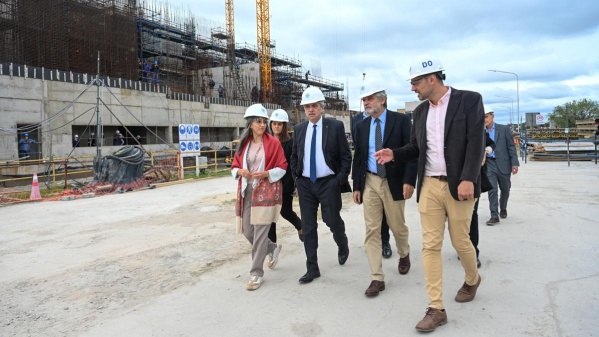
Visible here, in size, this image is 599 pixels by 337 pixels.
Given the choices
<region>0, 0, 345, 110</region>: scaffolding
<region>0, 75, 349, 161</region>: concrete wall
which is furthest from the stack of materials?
<region>0, 0, 345, 110</region>: scaffolding

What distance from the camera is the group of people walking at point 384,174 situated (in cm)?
295

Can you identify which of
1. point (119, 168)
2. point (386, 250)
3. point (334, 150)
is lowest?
point (386, 250)

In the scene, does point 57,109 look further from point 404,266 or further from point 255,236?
point 404,266

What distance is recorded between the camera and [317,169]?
3.98 meters

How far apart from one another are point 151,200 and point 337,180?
7.44 meters

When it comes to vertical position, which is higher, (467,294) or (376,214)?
(376,214)

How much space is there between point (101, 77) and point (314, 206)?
23.2 metres

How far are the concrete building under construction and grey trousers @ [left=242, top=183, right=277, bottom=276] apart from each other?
39.2 ft

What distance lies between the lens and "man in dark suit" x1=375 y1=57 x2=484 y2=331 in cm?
288

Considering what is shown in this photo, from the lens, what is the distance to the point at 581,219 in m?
6.17

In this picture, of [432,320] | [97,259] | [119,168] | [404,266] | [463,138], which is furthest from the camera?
[119,168]

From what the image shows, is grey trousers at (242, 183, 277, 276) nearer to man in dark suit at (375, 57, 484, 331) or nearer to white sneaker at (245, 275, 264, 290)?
white sneaker at (245, 275, 264, 290)

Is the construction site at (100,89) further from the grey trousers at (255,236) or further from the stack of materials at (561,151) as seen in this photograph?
the stack of materials at (561,151)

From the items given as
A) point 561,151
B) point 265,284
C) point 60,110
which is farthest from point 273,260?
point 60,110
